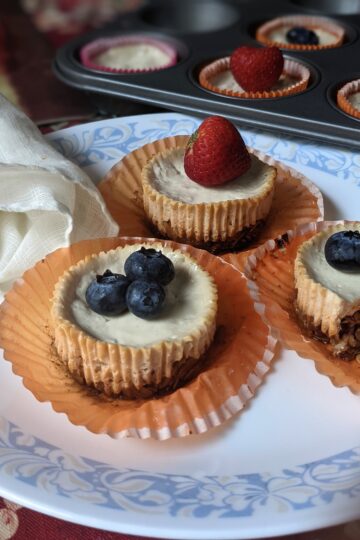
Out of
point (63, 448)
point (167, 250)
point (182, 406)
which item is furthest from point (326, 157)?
point (63, 448)

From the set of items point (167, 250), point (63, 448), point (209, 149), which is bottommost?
point (63, 448)

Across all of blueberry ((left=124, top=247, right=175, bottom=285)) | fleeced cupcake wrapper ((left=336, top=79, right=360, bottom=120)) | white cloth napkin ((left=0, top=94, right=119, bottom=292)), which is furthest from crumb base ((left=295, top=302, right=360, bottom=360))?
fleeced cupcake wrapper ((left=336, top=79, right=360, bottom=120))

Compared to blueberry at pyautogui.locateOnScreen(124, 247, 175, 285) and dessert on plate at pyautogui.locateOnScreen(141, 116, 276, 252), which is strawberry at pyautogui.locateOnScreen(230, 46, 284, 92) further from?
blueberry at pyautogui.locateOnScreen(124, 247, 175, 285)

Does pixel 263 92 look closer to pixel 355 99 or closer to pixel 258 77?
pixel 258 77

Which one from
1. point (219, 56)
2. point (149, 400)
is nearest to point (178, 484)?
point (149, 400)

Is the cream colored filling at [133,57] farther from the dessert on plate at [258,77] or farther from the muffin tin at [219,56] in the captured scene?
the dessert on plate at [258,77]

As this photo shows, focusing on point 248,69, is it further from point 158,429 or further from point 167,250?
point 158,429
